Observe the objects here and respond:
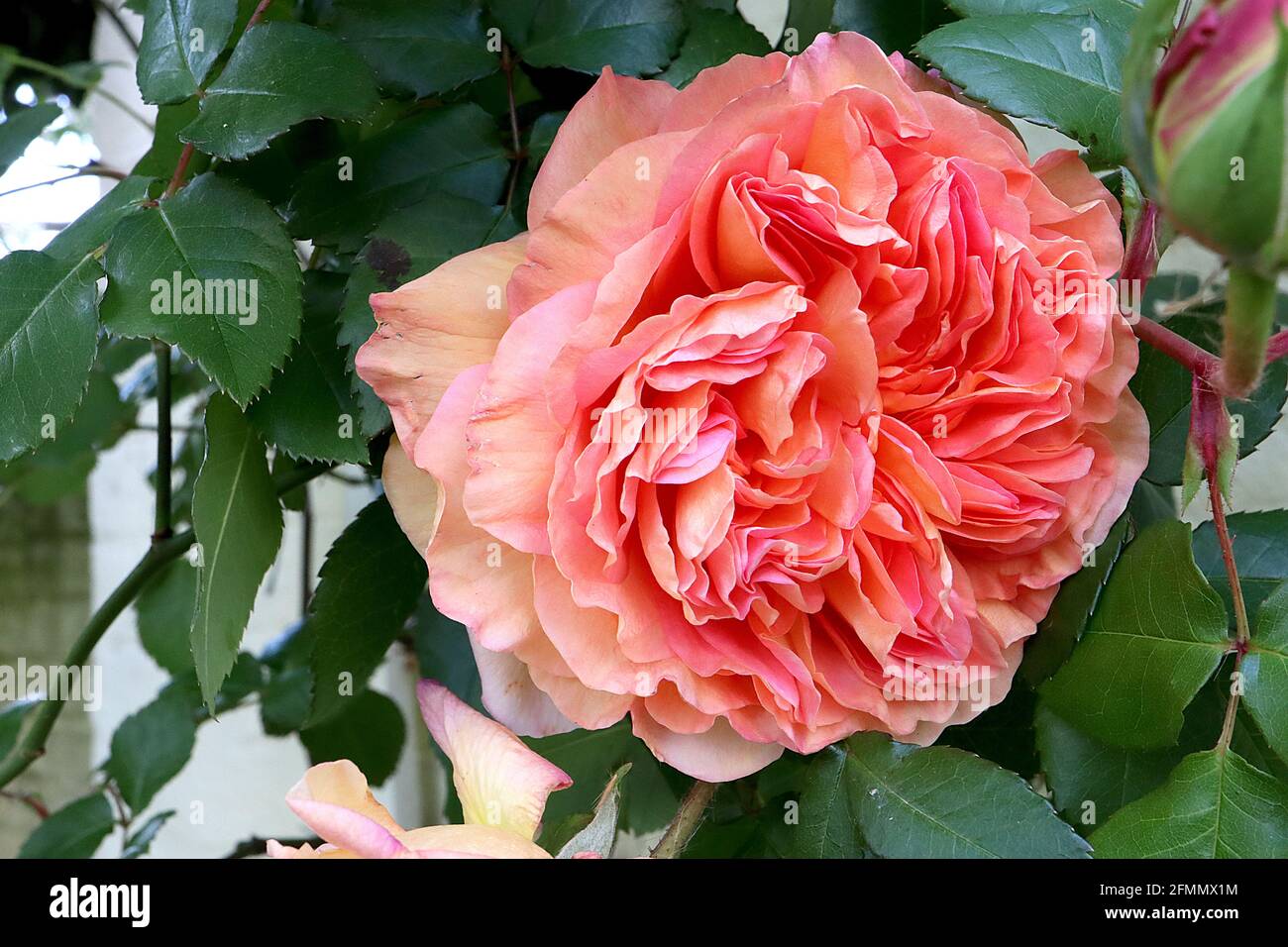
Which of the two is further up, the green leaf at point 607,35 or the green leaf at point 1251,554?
the green leaf at point 607,35

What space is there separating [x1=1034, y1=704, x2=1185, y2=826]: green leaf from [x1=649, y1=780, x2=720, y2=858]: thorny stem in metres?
0.10

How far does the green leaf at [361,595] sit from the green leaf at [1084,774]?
224 mm

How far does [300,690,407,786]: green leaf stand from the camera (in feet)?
1.88

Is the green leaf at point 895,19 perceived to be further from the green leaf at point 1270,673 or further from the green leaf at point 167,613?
the green leaf at point 167,613

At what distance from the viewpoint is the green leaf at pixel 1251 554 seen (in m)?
0.34

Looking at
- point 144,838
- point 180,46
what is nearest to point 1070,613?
point 180,46

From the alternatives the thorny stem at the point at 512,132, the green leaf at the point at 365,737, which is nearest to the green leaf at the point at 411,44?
the thorny stem at the point at 512,132

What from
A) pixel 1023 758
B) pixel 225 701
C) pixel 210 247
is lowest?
pixel 225 701

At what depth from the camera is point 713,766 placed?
0.28 meters

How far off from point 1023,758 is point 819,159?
0.22 m

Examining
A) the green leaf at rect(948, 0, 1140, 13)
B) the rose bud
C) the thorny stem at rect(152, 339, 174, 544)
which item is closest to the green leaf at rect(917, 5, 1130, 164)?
the green leaf at rect(948, 0, 1140, 13)

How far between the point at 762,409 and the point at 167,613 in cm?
56
